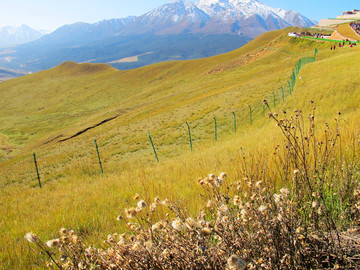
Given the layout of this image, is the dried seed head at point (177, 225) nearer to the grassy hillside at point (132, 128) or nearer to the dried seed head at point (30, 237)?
the dried seed head at point (30, 237)

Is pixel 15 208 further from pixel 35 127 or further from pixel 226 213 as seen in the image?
pixel 35 127

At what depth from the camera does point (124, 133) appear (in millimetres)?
26469

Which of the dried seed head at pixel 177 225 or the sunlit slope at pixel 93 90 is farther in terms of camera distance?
the sunlit slope at pixel 93 90

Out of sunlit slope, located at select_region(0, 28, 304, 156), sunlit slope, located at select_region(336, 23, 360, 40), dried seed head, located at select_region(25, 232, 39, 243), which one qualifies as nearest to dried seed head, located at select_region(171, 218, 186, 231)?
dried seed head, located at select_region(25, 232, 39, 243)

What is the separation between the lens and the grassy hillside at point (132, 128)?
464 centimetres

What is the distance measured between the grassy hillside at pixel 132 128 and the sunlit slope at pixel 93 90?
1.26 ft

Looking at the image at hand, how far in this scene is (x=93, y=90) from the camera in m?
75.1

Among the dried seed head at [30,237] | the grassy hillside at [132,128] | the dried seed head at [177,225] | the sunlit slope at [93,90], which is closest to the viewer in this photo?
the dried seed head at [177,225]

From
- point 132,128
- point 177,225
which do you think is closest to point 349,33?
point 132,128

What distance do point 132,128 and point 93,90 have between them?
5308 centimetres

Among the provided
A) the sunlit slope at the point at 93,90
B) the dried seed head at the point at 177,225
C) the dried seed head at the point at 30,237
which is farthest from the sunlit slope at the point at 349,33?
the dried seed head at the point at 30,237

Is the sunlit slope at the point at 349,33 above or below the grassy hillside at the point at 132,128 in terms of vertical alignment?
above

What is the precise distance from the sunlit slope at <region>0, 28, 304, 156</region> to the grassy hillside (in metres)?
0.38

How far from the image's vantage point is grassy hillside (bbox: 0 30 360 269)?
4638mm
